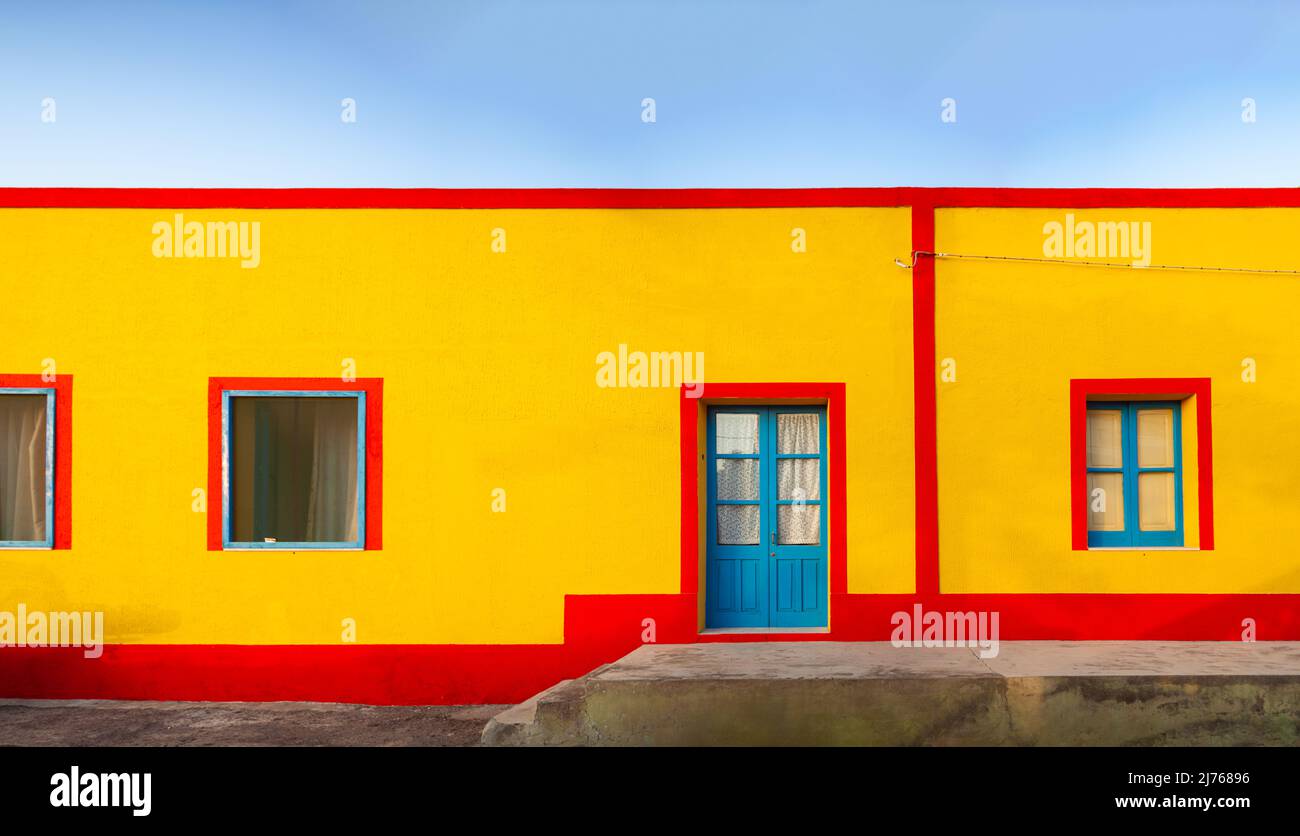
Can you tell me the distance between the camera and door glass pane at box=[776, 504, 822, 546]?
7.86 meters

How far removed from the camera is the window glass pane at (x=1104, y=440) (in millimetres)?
7824

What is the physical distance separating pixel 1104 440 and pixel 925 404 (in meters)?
1.48

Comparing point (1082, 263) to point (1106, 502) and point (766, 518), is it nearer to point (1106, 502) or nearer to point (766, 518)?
point (1106, 502)

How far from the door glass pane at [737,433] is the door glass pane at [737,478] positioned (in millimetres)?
88

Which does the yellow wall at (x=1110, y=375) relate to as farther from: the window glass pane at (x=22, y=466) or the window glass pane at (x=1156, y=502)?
the window glass pane at (x=22, y=466)

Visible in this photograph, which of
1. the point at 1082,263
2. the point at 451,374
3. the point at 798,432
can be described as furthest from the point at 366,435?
the point at 1082,263

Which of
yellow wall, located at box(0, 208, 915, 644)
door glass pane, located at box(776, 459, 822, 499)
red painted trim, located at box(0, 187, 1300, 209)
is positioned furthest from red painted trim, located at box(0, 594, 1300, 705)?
red painted trim, located at box(0, 187, 1300, 209)

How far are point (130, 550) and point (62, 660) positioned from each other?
38.9 inches

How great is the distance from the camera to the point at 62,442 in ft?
25.4

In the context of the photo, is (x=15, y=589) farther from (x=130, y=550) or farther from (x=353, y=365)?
(x=353, y=365)

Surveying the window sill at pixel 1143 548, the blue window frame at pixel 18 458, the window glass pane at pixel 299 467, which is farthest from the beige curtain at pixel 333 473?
the window sill at pixel 1143 548

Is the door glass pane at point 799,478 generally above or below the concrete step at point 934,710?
above

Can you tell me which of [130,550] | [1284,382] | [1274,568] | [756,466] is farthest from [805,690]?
[130,550]

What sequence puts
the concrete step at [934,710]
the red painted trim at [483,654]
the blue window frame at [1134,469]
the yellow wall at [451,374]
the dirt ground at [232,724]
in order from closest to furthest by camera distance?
the concrete step at [934,710] < the dirt ground at [232,724] < the red painted trim at [483,654] < the yellow wall at [451,374] < the blue window frame at [1134,469]
